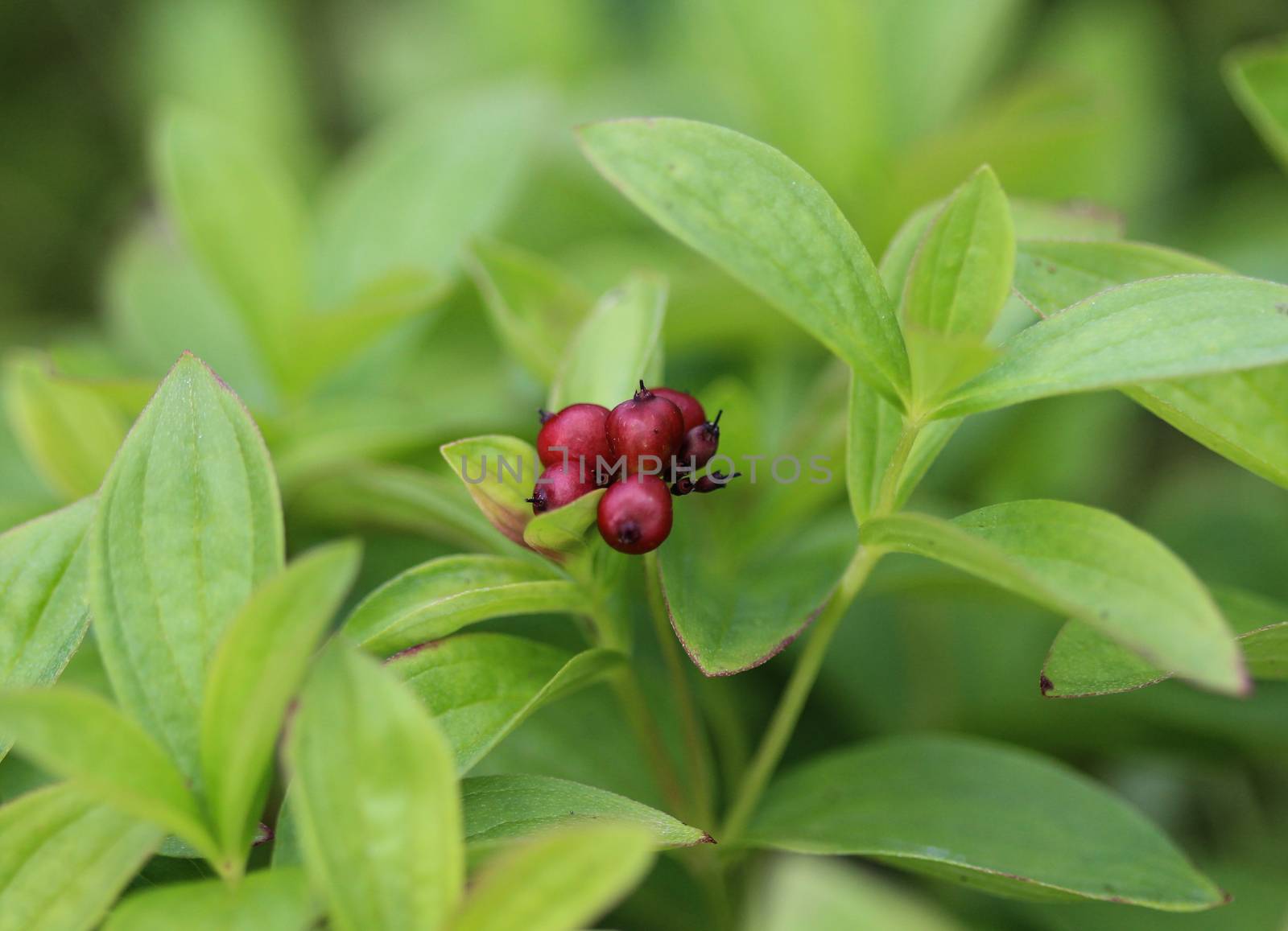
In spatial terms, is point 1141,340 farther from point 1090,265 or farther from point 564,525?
point 564,525

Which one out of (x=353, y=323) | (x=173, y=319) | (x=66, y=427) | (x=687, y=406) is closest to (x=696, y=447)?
(x=687, y=406)

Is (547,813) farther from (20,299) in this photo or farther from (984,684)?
(20,299)

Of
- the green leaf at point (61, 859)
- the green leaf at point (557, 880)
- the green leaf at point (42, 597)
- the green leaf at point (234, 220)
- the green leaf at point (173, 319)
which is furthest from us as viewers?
the green leaf at point (173, 319)

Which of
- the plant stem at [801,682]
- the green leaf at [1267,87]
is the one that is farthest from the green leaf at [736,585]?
the green leaf at [1267,87]

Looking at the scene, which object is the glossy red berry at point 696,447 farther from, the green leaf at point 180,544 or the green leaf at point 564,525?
the green leaf at point 180,544

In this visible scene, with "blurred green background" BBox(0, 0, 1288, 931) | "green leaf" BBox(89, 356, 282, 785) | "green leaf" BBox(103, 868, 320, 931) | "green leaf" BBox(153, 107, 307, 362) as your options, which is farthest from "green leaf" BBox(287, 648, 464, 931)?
"green leaf" BBox(153, 107, 307, 362)

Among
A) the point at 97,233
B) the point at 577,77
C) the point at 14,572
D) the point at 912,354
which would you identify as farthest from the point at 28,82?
the point at 912,354
